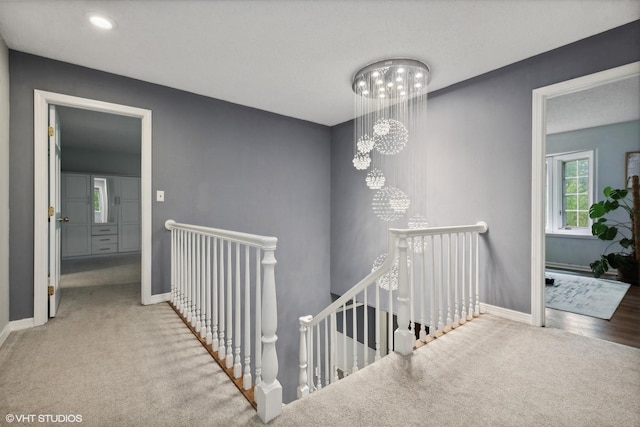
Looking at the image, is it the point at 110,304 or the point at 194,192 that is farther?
the point at 194,192

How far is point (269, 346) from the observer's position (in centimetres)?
143

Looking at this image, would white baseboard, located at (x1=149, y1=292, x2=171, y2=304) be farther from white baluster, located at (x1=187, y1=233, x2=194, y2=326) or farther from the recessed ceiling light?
the recessed ceiling light

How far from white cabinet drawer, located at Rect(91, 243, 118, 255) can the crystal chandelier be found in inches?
232

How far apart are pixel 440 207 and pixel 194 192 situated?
2.73 metres

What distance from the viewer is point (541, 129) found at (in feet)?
8.07

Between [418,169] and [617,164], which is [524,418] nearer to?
[418,169]

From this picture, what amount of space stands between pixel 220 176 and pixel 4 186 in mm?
1772

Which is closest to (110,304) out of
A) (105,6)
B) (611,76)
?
(105,6)

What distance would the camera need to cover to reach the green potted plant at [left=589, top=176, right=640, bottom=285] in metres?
4.13

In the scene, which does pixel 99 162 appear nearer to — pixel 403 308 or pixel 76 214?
pixel 76 214

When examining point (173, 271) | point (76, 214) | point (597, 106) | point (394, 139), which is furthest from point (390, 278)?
point (76, 214)

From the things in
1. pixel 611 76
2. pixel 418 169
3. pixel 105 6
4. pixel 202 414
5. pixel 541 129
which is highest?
pixel 105 6

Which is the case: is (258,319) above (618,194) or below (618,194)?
below

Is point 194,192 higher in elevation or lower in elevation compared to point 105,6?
lower
